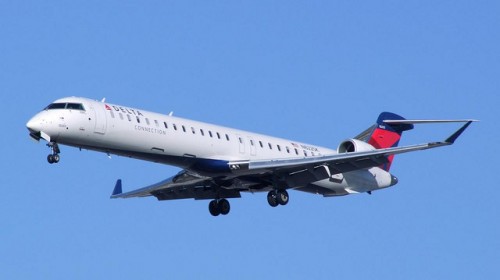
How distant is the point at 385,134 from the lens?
1538 inches

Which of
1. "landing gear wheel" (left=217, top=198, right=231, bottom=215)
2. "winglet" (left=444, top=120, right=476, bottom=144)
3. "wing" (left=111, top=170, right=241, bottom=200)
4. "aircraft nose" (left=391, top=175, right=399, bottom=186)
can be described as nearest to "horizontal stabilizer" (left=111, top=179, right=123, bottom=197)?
"wing" (left=111, top=170, right=241, bottom=200)

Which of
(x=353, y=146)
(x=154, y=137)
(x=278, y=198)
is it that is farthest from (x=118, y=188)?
(x=353, y=146)

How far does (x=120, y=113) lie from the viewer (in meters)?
32.7

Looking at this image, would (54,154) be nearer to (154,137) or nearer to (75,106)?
(75,106)

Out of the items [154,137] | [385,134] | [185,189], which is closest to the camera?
[154,137]

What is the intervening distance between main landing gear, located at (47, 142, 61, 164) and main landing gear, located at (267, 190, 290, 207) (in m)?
6.68

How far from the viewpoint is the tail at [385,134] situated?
38750 millimetres

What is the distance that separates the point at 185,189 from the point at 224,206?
1.32m

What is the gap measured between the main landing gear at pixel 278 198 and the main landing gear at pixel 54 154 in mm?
6682

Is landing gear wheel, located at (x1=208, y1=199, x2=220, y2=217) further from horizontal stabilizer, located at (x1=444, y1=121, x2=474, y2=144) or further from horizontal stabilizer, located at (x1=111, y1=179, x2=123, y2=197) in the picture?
horizontal stabilizer, located at (x1=444, y1=121, x2=474, y2=144)

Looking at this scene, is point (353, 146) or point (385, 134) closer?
point (353, 146)

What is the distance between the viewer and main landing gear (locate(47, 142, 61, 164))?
1251 inches

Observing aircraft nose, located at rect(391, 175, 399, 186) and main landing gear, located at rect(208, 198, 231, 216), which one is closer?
main landing gear, located at rect(208, 198, 231, 216)

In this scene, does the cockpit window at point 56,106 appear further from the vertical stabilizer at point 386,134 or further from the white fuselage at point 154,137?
the vertical stabilizer at point 386,134
